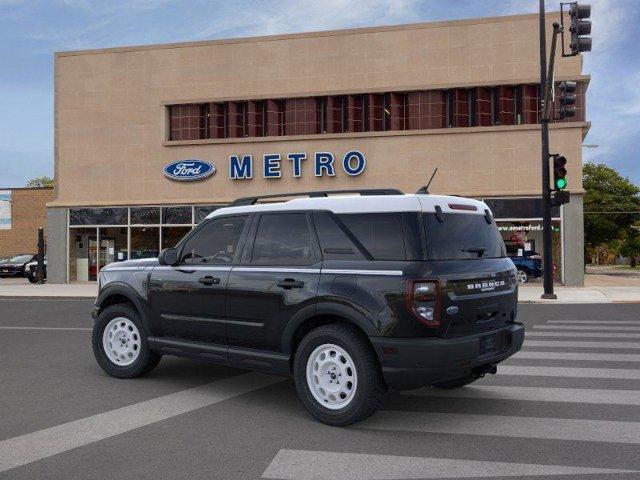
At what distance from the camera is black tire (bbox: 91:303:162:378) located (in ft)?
22.8

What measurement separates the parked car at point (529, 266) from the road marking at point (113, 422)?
62.8 ft

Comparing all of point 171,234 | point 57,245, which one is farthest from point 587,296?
point 57,245

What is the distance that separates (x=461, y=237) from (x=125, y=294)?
11.9ft

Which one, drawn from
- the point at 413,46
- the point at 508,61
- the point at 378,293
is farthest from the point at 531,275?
the point at 378,293

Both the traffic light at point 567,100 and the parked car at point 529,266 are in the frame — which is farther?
the parked car at point 529,266

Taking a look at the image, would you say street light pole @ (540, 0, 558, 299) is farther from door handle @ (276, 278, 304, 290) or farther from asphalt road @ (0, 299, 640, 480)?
door handle @ (276, 278, 304, 290)

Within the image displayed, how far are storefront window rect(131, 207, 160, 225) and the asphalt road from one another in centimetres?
2044

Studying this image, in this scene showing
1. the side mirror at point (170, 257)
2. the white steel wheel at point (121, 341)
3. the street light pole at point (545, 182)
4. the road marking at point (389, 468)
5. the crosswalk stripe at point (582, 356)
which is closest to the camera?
the road marking at point (389, 468)

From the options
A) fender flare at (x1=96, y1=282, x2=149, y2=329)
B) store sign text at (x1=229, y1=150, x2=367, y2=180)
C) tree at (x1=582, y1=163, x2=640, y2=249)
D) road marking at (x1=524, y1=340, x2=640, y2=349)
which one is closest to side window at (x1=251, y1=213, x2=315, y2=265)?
fender flare at (x1=96, y1=282, x2=149, y2=329)

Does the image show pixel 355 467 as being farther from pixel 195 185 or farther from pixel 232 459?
pixel 195 185

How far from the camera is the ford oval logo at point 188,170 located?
2794cm

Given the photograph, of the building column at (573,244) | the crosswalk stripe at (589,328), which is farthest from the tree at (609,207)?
the crosswalk stripe at (589,328)

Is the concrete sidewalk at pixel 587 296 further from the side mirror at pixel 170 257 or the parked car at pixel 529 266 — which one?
the side mirror at pixel 170 257

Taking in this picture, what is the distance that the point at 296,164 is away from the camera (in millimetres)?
27078
